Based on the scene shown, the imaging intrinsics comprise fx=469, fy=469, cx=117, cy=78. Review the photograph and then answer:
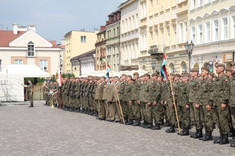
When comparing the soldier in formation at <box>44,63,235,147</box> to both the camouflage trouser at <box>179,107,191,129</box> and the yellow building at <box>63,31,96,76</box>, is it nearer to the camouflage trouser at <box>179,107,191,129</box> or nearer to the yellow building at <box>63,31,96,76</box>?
the camouflage trouser at <box>179,107,191,129</box>

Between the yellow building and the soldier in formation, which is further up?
the yellow building

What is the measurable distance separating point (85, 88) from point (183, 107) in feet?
34.7

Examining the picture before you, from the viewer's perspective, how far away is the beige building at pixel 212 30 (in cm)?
3247

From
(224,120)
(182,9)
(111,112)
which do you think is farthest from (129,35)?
(224,120)

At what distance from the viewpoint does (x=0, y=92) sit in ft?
126

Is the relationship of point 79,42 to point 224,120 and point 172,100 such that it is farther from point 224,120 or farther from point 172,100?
point 224,120

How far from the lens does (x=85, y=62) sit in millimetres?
91375

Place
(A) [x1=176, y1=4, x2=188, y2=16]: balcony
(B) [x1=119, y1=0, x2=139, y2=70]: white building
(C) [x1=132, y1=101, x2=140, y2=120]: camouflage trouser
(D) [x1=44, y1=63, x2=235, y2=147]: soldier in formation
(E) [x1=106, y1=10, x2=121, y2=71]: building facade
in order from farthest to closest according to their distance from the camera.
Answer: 1. (E) [x1=106, y1=10, x2=121, y2=71]: building facade
2. (B) [x1=119, y1=0, x2=139, y2=70]: white building
3. (A) [x1=176, y1=4, x2=188, y2=16]: balcony
4. (C) [x1=132, y1=101, x2=140, y2=120]: camouflage trouser
5. (D) [x1=44, y1=63, x2=235, y2=147]: soldier in formation

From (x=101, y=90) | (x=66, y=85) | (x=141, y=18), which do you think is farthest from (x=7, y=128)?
(x=141, y=18)

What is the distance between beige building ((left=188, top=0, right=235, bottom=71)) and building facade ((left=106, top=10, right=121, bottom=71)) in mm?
27272

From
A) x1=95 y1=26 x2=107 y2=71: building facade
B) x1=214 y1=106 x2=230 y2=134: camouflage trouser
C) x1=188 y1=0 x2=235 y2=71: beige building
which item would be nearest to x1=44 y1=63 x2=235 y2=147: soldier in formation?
x1=214 y1=106 x2=230 y2=134: camouflage trouser

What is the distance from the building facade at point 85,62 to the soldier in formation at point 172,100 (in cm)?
6072

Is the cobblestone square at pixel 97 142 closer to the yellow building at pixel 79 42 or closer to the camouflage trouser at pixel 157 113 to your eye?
the camouflage trouser at pixel 157 113

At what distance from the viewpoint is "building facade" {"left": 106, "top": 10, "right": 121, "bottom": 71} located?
66.5 metres
